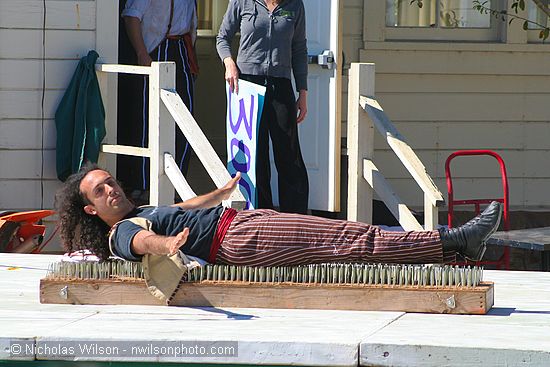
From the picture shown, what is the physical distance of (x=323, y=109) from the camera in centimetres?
841

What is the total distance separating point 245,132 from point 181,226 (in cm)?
257

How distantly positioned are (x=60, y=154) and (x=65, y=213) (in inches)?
113

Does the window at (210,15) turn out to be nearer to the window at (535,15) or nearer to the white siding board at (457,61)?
the white siding board at (457,61)

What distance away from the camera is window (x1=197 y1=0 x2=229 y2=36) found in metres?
10.8

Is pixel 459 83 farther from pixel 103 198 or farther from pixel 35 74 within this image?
pixel 103 198

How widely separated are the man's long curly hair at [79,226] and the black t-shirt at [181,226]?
5.8 inches

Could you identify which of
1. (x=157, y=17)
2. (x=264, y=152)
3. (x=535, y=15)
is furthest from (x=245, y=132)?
(x=535, y=15)

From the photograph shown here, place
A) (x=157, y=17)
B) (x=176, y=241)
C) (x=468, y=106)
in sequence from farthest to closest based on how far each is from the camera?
(x=468, y=106) → (x=157, y=17) → (x=176, y=241)

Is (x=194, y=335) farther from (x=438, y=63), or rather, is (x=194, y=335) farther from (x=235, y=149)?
(x=438, y=63)

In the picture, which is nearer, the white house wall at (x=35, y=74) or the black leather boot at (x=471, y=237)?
the black leather boot at (x=471, y=237)

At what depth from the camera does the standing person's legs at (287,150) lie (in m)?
7.89

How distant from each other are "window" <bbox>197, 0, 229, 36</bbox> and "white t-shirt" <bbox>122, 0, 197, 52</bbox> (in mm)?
1965

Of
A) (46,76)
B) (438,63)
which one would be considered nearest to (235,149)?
(46,76)

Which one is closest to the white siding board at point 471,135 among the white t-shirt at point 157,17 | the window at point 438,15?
the window at point 438,15
